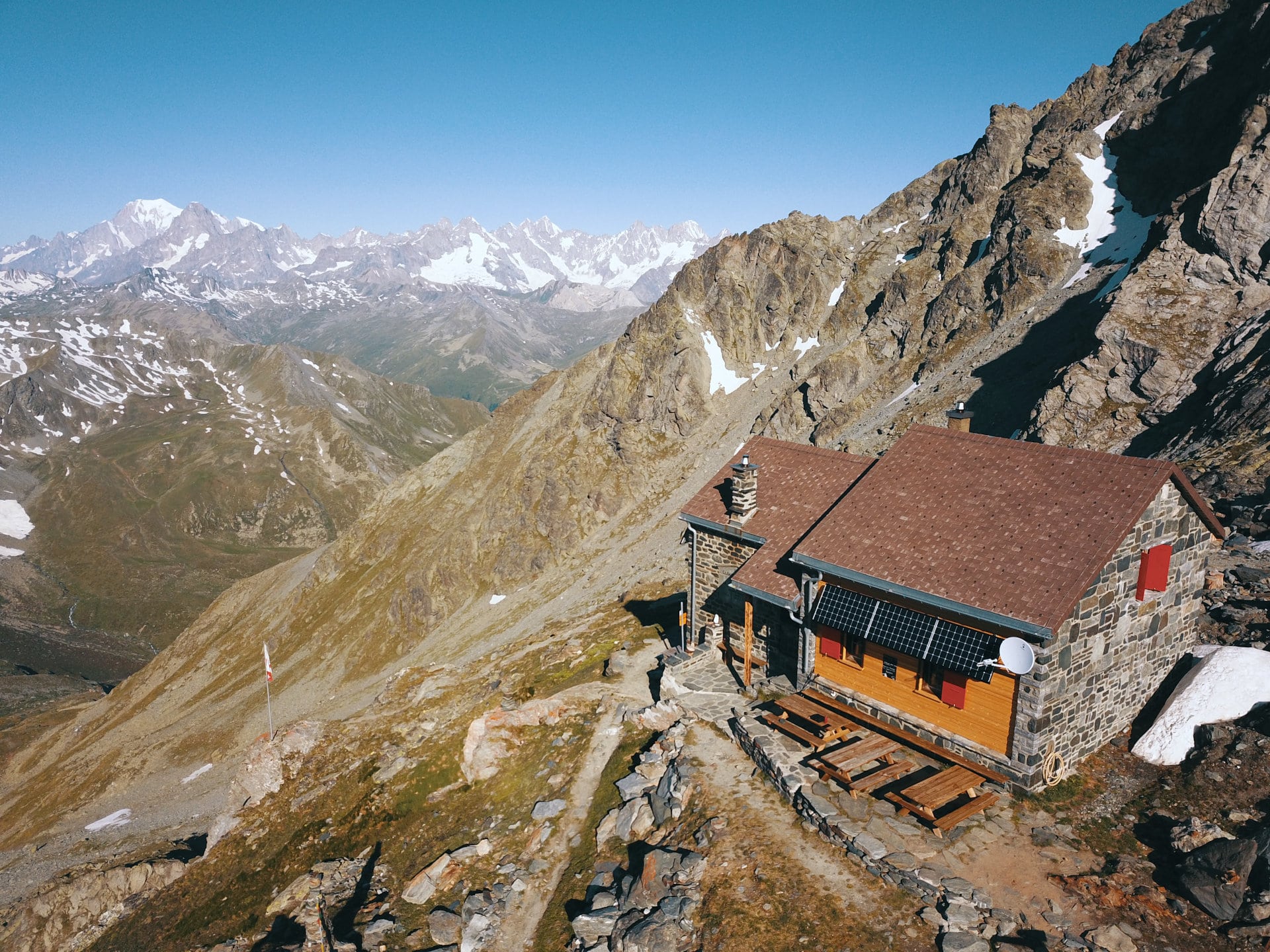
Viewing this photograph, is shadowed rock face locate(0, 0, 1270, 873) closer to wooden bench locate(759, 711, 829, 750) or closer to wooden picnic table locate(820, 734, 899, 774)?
wooden picnic table locate(820, 734, 899, 774)

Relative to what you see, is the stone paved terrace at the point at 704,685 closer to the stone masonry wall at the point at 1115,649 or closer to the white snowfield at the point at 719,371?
the stone masonry wall at the point at 1115,649

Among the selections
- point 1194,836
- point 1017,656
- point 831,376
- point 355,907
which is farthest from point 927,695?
point 831,376

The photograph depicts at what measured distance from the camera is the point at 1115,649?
1889 centimetres

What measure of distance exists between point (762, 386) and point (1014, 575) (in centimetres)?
9027

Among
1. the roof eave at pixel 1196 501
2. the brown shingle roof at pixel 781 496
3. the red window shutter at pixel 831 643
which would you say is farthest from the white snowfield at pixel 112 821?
the roof eave at pixel 1196 501

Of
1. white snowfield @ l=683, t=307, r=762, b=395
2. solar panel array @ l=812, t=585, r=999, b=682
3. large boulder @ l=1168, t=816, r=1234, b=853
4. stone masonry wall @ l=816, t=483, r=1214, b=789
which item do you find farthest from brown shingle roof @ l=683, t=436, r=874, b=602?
white snowfield @ l=683, t=307, r=762, b=395

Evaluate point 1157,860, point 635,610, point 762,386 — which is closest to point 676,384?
point 762,386

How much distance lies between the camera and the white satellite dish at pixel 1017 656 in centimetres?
1683

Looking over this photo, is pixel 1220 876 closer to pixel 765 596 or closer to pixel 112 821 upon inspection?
pixel 765 596

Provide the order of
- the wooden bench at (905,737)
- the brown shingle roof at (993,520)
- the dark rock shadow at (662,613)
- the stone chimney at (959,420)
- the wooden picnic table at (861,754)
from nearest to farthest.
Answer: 1. the brown shingle roof at (993,520)
2. the wooden bench at (905,737)
3. the wooden picnic table at (861,754)
4. the stone chimney at (959,420)
5. the dark rock shadow at (662,613)

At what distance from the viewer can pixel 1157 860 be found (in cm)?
1534

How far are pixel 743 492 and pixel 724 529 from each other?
6.25ft

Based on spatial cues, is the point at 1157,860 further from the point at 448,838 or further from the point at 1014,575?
the point at 448,838

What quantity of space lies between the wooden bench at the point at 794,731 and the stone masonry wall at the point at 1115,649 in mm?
5033
